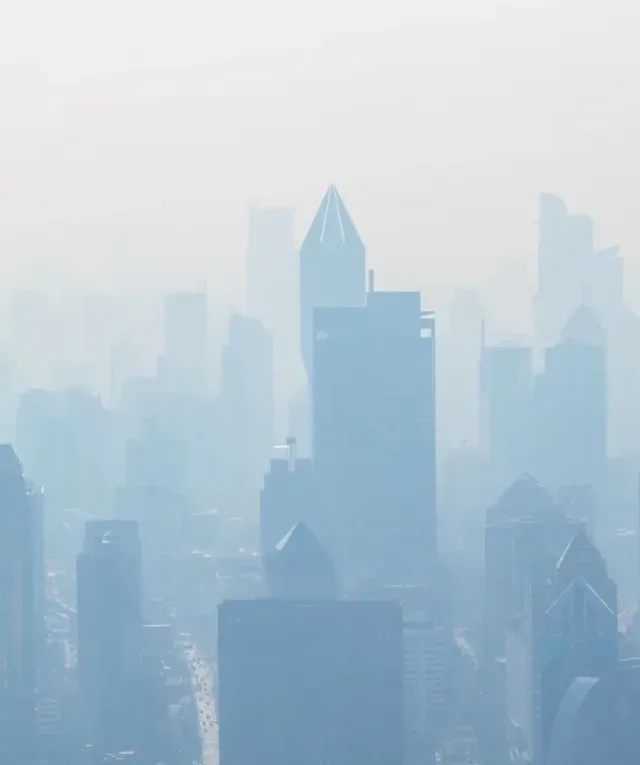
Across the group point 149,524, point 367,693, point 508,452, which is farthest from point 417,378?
Result: point 367,693

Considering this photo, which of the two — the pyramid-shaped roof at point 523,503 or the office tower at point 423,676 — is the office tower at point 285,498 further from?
the pyramid-shaped roof at point 523,503

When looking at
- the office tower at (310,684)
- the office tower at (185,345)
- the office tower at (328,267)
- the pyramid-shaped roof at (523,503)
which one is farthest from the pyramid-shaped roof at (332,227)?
the office tower at (310,684)

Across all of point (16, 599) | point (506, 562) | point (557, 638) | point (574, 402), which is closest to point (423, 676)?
point (557, 638)

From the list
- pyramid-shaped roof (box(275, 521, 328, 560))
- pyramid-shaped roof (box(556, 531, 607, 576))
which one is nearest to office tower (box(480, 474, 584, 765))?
pyramid-shaped roof (box(556, 531, 607, 576))

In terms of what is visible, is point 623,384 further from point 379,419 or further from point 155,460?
point 155,460

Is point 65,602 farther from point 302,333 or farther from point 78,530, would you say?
point 302,333

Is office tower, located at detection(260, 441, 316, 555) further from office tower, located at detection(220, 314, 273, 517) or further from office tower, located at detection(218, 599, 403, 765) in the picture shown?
office tower, located at detection(218, 599, 403, 765)
